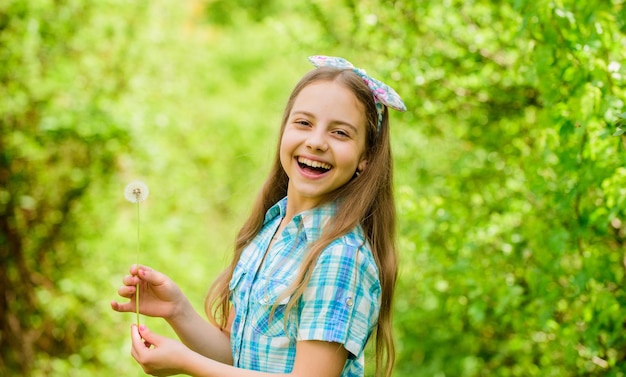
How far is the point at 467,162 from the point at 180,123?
3.44m

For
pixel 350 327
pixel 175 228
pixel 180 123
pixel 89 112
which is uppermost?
pixel 350 327

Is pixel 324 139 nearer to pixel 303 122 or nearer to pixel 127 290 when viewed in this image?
pixel 303 122

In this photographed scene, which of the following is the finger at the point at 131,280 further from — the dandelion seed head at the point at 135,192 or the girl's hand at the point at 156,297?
the dandelion seed head at the point at 135,192

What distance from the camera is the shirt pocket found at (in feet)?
5.59

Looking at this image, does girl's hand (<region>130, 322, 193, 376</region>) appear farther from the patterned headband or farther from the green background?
the patterned headband

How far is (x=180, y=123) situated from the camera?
652 cm

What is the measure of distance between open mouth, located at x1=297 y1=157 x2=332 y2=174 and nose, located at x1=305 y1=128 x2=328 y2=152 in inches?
1.4

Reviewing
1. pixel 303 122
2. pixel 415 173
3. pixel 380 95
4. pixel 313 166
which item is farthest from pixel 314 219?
pixel 415 173

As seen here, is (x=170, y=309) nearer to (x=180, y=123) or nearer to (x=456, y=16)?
(x=456, y=16)

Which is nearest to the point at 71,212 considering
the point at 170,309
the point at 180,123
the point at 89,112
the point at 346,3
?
the point at 89,112

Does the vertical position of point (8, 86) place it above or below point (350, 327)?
below

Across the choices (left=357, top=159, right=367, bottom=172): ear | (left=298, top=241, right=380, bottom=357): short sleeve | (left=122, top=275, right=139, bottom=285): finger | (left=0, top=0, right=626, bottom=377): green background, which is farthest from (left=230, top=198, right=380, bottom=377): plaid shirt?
(left=0, top=0, right=626, bottom=377): green background

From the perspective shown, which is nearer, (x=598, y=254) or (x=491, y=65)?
(x=598, y=254)

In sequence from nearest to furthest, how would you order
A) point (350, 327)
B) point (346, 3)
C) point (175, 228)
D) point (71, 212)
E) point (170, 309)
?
point (350, 327)
point (170, 309)
point (346, 3)
point (71, 212)
point (175, 228)
